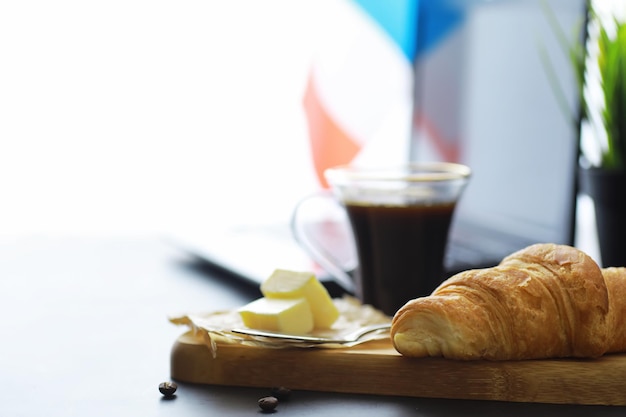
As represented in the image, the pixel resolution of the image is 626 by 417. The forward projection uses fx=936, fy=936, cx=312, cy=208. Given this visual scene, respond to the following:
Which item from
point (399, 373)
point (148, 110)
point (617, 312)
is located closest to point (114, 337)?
point (399, 373)

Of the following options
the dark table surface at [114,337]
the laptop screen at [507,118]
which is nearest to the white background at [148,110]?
the dark table surface at [114,337]

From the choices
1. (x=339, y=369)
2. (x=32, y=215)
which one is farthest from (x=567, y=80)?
(x=32, y=215)

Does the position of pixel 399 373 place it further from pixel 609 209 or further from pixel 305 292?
pixel 609 209

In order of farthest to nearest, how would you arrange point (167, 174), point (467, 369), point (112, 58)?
point (167, 174), point (112, 58), point (467, 369)

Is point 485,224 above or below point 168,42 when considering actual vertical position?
below

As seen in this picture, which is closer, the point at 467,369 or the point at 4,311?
the point at 467,369

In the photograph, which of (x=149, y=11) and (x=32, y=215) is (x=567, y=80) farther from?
(x=32, y=215)
